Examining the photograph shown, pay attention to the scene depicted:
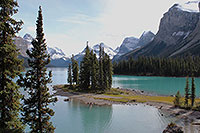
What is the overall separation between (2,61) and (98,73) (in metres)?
70.0

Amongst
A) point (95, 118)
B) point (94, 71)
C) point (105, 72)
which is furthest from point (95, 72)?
point (95, 118)

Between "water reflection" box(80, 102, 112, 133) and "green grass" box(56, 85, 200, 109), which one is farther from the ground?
"green grass" box(56, 85, 200, 109)

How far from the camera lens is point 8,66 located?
2206cm

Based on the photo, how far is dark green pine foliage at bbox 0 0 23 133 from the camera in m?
21.4

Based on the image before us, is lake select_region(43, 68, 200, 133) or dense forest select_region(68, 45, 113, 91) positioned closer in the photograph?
lake select_region(43, 68, 200, 133)

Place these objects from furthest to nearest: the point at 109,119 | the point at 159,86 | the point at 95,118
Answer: the point at 159,86, the point at 95,118, the point at 109,119

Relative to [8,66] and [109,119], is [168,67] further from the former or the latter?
[8,66]

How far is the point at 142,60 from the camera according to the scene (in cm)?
19975

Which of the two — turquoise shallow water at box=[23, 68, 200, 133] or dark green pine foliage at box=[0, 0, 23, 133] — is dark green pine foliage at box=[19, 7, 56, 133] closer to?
dark green pine foliage at box=[0, 0, 23, 133]

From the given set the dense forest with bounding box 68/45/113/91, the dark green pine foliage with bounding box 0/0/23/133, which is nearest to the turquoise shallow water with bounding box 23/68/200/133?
the dark green pine foliage with bounding box 0/0/23/133

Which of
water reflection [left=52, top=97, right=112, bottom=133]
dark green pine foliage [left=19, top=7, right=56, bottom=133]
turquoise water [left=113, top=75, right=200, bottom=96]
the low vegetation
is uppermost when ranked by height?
dark green pine foliage [left=19, top=7, right=56, bottom=133]

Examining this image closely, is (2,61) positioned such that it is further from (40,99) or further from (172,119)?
(172,119)

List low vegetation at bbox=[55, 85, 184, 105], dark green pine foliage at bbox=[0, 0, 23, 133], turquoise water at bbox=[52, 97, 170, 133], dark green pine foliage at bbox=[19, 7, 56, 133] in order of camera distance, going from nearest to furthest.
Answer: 1. dark green pine foliage at bbox=[0, 0, 23, 133]
2. dark green pine foliage at bbox=[19, 7, 56, 133]
3. turquoise water at bbox=[52, 97, 170, 133]
4. low vegetation at bbox=[55, 85, 184, 105]

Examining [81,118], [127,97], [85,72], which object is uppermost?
[85,72]
